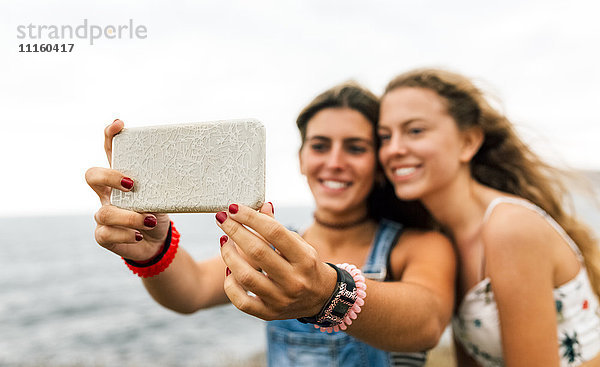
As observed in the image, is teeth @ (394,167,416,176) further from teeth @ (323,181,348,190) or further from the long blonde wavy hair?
the long blonde wavy hair

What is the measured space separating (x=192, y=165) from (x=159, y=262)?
74 centimetres

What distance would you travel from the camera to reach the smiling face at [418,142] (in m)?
2.65

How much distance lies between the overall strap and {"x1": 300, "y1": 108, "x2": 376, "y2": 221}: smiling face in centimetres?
26

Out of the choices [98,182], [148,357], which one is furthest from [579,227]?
[148,357]

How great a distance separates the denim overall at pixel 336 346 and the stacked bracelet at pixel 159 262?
0.93m

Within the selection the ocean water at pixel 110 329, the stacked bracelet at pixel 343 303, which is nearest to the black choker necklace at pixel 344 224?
the stacked bracelet at pixel 343 303

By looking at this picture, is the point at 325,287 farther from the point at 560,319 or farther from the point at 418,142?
the point at 560,319

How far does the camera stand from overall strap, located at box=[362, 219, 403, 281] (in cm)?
251

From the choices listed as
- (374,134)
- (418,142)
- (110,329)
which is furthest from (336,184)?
(110,329)

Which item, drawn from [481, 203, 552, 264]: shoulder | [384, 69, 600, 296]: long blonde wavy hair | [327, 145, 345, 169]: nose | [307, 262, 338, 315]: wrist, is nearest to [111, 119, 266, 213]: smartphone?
[307, 262, 338, 315]: wrist

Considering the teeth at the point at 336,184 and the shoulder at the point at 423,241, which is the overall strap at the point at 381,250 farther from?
the teeth at the point at 336,184

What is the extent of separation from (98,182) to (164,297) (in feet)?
3.08

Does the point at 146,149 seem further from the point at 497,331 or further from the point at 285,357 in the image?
the point at 497,331

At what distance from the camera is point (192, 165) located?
149 cm
